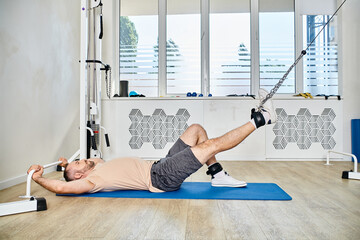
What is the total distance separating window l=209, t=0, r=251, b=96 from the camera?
412cm

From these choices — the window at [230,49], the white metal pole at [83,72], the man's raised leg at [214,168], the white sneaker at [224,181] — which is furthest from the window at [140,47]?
the white sneaker at [224,181]

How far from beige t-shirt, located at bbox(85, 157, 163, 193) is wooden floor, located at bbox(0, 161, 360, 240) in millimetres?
109

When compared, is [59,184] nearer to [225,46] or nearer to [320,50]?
[225,46]

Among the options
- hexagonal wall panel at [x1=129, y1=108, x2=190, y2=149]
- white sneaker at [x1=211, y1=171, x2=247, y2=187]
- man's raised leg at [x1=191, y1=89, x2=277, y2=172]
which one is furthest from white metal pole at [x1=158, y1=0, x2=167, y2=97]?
man's raised leg at [x1=191, y1=89, x2=277, y2=172]

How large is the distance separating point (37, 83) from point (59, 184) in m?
1.37

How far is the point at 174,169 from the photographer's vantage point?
1.70 metres

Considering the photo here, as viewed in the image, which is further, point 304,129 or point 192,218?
point 304,129

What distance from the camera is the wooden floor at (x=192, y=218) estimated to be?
1205 millimetres

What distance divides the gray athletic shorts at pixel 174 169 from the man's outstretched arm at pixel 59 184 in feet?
1.41

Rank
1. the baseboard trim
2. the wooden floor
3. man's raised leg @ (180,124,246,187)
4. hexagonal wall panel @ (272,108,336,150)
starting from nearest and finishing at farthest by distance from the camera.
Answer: the wooden floor, man's raised leg @ (180,124,246,187), the baseboard trim, hexagonal wall panel @ (272,108,336,150)

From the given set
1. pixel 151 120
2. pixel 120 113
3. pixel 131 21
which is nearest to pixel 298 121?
pixel 151 120

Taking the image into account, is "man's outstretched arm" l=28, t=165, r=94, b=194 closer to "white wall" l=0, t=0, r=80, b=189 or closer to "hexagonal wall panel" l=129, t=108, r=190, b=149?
"white wall" l=0, t=0, r=80, b=189

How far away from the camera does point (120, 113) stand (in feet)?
12.5

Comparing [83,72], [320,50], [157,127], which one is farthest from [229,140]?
[320,50]
